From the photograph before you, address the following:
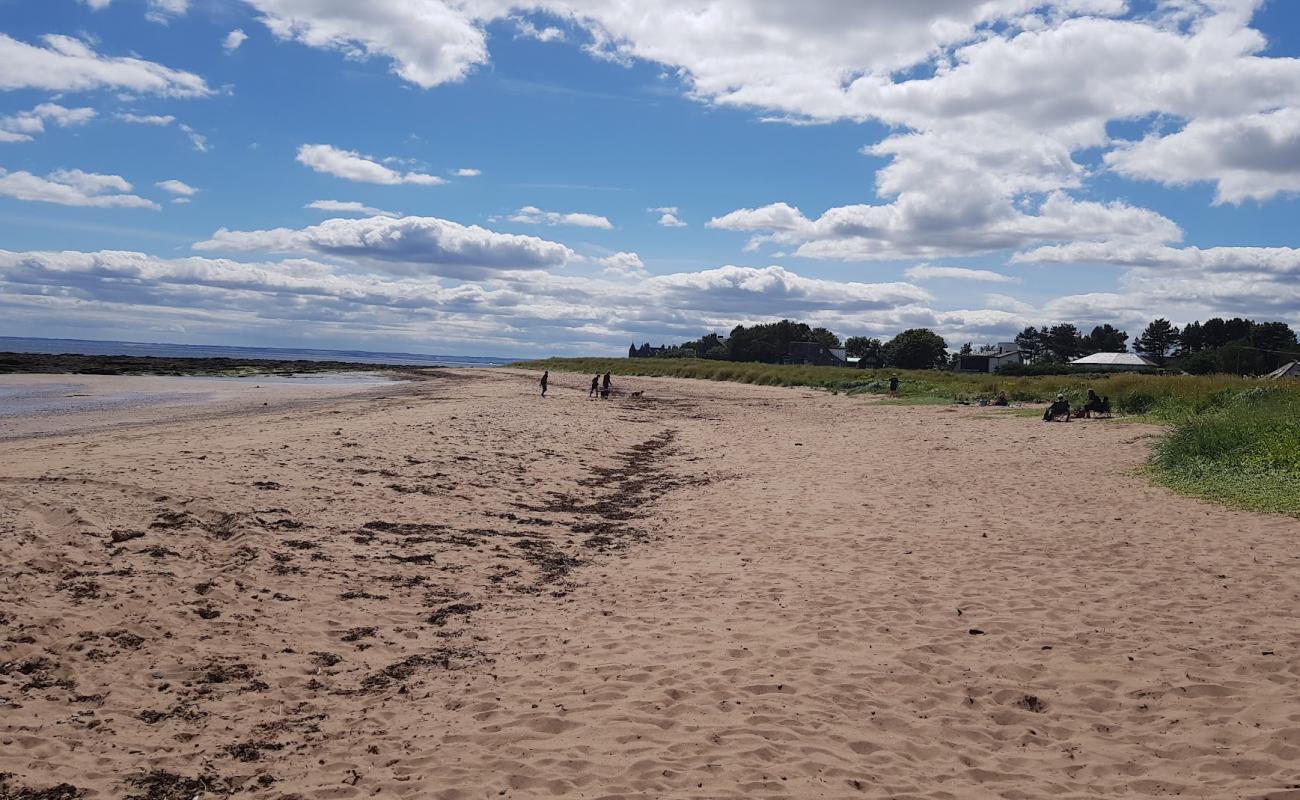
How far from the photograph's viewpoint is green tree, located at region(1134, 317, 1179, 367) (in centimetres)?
11244

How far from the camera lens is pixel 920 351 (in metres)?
104

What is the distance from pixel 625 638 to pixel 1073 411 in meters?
23.3

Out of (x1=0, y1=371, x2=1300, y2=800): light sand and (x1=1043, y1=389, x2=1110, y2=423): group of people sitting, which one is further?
(x1=1043, y1=389, x2=1110, y2=423): group of people sitting

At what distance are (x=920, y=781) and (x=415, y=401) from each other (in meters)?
30.2

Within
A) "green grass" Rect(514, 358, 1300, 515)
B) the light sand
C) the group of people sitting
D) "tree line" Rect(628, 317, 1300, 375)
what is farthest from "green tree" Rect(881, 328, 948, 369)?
the light sand

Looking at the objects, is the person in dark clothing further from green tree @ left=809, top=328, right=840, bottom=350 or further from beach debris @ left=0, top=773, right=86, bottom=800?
green tree @ left=809, top=328, right=840, bottom=350

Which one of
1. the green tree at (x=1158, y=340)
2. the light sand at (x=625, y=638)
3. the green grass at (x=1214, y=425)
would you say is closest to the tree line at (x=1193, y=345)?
the green tree at (x=1158, y=340)

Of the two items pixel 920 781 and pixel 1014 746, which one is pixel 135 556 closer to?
pixel 920 781

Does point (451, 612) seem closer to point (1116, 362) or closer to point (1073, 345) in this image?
point (1116, 362)

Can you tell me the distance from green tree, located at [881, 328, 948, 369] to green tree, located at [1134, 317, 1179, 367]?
106 ft

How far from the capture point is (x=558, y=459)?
1658cm

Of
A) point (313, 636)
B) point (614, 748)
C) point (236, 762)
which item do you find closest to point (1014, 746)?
point (614, 748)

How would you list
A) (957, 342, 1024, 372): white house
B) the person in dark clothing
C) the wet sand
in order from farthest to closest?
1. (957, 342, 1024, 372): white house
2. the person in dark clothing
3. the wet sand

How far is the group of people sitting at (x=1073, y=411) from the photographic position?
23073 millimetres
